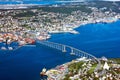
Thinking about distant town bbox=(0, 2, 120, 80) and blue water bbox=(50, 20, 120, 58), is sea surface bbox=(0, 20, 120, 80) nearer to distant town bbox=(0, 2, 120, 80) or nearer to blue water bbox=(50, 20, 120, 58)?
blue water bbox=(50, 20, 120, 58)

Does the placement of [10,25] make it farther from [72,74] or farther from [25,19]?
[72,74]

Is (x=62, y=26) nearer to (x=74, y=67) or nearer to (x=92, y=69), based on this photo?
(x=74, y=67)

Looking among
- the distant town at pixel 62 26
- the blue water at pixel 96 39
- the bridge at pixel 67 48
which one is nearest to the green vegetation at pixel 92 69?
the distant town at pixel 62 26

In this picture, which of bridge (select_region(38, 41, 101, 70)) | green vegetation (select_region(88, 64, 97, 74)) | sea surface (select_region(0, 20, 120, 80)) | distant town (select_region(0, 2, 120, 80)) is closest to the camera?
green vegetation (select_region(88, 64, 97, 74))

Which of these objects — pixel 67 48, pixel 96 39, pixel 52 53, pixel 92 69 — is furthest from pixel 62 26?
pixel 92 69

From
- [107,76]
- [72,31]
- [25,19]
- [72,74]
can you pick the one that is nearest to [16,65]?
[72,74]

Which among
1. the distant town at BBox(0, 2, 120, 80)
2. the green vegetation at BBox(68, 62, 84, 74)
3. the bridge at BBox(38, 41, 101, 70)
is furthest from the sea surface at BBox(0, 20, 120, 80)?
the green vegetation at BBox(68, 62, 84, 74)

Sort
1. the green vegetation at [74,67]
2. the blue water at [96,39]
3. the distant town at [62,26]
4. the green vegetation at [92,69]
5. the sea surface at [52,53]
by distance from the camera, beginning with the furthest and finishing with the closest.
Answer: the blue water at [96,39], the sea surface at [52,53], the green vegetation at [74,67], the distant town at [62,26], the green vegetation at [92,69]

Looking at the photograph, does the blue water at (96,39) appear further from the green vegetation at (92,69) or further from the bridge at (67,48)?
the green vegetation at (92,69)
